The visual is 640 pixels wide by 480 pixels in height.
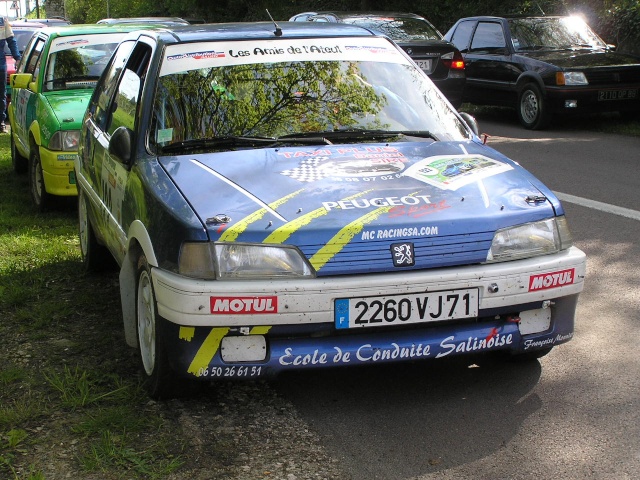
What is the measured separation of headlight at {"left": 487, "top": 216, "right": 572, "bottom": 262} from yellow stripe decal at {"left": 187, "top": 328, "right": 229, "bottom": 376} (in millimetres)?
1168

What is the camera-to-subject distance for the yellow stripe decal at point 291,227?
158 inches

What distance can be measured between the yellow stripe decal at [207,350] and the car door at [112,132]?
1.15 m

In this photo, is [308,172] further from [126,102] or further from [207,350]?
[126,102]

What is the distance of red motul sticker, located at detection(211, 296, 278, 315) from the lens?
155 inches

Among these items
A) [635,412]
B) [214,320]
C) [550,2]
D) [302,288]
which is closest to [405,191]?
[302,288]

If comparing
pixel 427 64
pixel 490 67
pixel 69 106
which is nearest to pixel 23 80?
pixel 69 106

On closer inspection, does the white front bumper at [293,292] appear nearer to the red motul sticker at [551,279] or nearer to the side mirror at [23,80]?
the red motul sticker at [551,279]

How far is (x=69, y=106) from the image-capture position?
8906 mm

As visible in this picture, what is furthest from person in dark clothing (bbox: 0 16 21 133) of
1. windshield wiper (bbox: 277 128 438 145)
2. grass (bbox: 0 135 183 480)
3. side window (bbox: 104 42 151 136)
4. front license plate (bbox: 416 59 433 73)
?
windshield wiper (bbox: 277 128 438 145)

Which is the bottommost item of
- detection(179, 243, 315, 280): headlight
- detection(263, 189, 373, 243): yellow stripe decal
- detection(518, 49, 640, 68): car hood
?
detection(518, 49, 640, 68): car hood

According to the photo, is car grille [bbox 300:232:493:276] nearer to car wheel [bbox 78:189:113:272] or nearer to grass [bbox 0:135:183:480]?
grass [bbox 0:135:183:480]

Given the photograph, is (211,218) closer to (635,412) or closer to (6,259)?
(635,412)

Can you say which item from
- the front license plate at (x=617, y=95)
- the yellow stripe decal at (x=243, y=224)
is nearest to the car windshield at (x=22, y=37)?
the front license plate at (x=617, y=95)

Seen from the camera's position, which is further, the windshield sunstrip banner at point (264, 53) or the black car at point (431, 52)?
the black car at point (431, 52)
